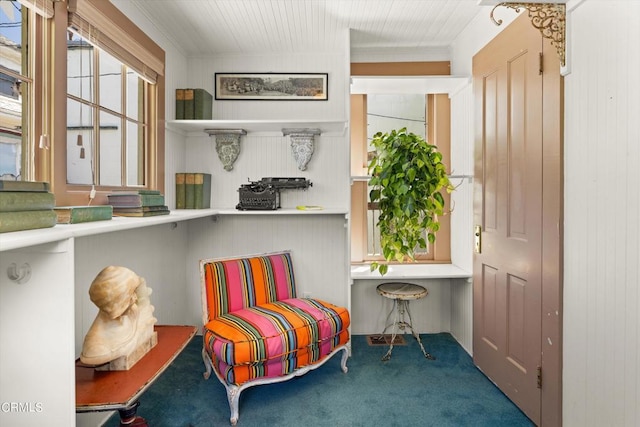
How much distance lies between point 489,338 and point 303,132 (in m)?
2.07

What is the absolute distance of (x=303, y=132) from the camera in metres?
3.11

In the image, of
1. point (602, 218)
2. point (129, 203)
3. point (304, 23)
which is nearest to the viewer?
point (602, 218)

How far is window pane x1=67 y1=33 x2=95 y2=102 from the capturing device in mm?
1867

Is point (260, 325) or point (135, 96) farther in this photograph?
point (135, 96)

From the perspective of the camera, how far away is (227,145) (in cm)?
316

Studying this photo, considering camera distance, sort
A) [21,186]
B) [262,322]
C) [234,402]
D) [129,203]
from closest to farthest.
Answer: [21,186] → [129,203] → [234,402] → [262,322]

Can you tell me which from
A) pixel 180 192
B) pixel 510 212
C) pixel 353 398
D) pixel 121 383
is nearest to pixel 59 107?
pixel 121 383

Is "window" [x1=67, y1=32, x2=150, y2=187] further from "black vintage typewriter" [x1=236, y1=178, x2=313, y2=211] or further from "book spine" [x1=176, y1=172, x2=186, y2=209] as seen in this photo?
"black vintage typewriter" [x1=236, y1=178, x2=313, y2=211]

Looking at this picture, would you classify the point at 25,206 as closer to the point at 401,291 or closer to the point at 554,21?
the point at 554,21

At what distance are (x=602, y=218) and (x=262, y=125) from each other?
2.27 metres

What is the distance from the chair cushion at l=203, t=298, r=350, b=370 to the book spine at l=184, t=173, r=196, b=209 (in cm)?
98

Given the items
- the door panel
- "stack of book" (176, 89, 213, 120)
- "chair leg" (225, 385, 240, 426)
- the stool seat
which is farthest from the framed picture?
"chair leg" (225, 385, 240, 426)

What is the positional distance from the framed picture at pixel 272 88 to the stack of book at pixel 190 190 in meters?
0.77

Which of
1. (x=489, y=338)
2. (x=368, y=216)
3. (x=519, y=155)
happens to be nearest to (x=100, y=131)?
(x=368, y=216)
